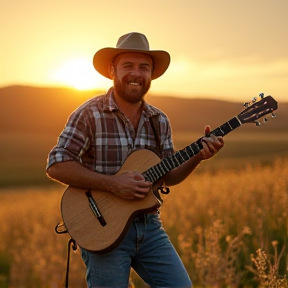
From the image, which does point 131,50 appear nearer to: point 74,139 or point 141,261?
point 74,139

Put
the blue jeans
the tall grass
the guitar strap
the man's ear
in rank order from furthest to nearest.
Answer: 1. the tall grass
2. the man's ear
3. the guitar strap
4. the blue jeans

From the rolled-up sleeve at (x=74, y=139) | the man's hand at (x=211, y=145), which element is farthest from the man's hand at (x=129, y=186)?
the man's hand at (x=211, y=145)

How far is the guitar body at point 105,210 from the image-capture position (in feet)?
13.0

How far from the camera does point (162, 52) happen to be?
13.7 feet

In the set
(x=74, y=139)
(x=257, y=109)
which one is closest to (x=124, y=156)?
(x=74, y=139)

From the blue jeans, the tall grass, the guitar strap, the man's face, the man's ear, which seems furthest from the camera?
the tall grass

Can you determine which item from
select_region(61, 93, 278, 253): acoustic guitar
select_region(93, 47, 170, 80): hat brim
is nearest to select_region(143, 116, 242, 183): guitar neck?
select_region(61, 93, 278, 253): acoustic guitar

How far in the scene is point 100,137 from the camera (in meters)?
4.00

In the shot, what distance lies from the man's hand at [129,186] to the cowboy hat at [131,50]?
2.46 feet

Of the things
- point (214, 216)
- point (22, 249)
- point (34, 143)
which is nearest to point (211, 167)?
point (214, 216)

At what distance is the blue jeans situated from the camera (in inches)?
153

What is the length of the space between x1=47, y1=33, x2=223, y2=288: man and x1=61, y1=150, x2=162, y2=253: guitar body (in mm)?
46

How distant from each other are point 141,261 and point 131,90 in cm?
103

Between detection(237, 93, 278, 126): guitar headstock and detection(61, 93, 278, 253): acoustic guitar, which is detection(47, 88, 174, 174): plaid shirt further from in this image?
detection(237, 93, 278, 126): guitar headstock
